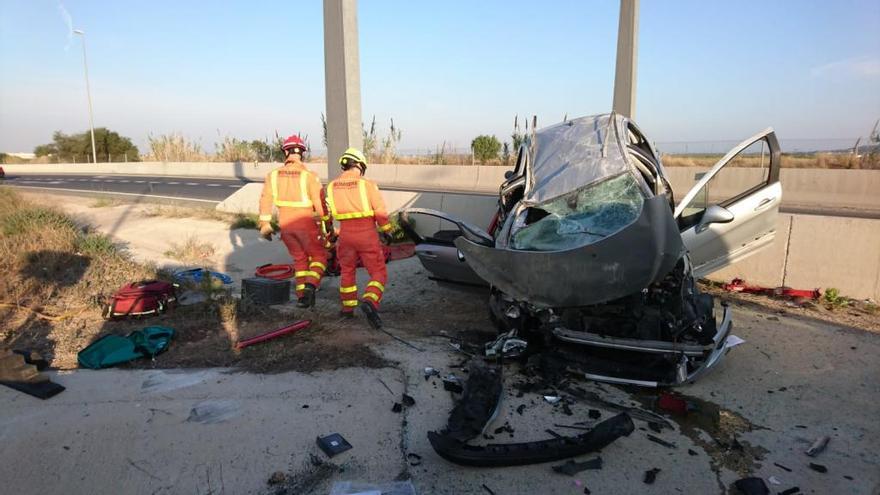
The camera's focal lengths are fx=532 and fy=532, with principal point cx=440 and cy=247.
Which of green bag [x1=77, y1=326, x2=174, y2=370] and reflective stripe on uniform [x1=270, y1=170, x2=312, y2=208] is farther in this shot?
reflective stripe on uniform [x1=270, y1=170, x2=312, y2=208]

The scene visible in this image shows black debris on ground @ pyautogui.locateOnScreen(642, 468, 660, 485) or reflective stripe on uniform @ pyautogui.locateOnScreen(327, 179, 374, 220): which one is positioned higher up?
reflective stripe on uniform @ pyautogui.locateOnScreen(327, 179, 374, 220)

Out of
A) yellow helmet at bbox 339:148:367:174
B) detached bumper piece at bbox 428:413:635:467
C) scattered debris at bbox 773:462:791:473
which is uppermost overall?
yellow helmet at bbox 339:148:367:174

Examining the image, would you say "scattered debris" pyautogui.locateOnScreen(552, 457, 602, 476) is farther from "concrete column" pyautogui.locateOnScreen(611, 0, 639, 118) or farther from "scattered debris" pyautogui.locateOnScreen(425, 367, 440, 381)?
"concrete column" pyautogui.locateOnScreen(611, 0, 639, 118)

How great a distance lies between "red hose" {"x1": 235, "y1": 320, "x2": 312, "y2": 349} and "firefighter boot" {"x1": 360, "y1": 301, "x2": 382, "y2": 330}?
534 mm

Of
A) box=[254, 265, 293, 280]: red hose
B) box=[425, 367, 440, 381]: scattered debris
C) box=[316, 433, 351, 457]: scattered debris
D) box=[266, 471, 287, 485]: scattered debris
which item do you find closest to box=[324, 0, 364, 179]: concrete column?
box=[254, 265, 293, 280]: red hose

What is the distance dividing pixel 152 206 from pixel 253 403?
36.1 ft

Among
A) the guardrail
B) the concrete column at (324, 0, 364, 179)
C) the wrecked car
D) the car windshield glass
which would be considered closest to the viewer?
the wrecked car

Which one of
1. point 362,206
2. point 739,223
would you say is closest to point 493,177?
point 362,206

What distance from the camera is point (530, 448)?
9.44 ft

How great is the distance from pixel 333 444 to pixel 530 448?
3.56 ft

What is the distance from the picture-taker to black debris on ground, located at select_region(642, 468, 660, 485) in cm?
272

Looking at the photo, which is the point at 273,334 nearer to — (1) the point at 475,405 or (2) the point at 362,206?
(2) the point at 362,206

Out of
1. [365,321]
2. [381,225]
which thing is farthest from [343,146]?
[365,321]

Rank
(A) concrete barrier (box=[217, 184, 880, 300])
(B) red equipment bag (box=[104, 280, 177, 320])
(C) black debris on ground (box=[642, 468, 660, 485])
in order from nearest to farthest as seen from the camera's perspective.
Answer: (C) black debris on ground (box=[642, 468, 660, 485])
(B) red equipment bag (box=[104, 280, 177, 320])
(A) concrete barrier (box=[217, 184, 880, 300])
